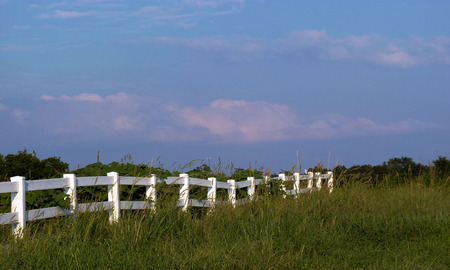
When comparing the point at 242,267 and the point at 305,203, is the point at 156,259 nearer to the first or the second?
the point at 242,267

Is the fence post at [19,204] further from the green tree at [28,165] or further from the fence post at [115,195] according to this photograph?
the green tree at [28,165]

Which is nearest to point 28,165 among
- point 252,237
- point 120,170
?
point 120,170

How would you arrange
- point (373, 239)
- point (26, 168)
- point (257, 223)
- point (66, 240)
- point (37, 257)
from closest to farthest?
1. point (37, 257)
2. point (66, 240)
3. point (257, 223)
4. point (373, 239)
5. point (26, 168)

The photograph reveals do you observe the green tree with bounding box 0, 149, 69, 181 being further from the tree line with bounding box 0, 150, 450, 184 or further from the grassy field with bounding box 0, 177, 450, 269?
the grassy field with bounding box 0, 177, 450, 269

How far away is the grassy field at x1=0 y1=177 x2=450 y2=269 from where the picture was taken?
253 inches

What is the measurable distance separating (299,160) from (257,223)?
4616 millimetres

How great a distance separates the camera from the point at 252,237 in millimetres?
7973

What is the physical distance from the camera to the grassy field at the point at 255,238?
253 inches

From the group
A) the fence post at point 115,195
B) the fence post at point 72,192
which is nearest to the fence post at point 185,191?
the fence post at point 115,195

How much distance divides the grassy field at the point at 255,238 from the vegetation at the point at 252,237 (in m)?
0.02

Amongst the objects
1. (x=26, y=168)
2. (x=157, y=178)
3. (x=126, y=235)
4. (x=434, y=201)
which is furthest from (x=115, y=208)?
(x=26, y=168)

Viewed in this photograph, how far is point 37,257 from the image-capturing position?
20.5ft

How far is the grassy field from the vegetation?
17 mm

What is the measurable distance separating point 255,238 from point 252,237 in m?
0.05
